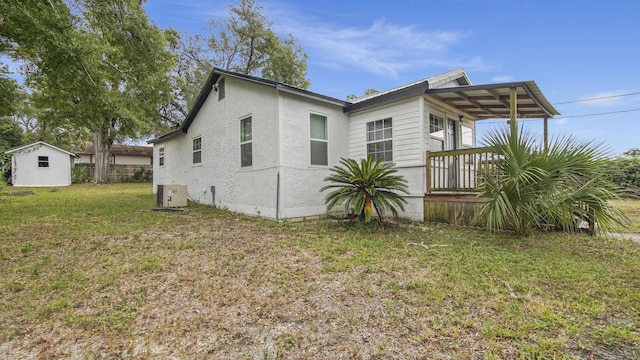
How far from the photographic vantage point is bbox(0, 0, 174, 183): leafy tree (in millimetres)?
6875

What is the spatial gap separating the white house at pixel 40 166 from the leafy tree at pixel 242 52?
31.1ft

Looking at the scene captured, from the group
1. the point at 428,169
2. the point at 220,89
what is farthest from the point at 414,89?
the point at 220,89

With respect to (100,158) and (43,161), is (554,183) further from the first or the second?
(43,161)

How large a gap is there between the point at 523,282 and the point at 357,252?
2.12m

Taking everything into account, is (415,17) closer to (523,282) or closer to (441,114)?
(441,114)

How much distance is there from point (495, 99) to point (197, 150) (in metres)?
10.2

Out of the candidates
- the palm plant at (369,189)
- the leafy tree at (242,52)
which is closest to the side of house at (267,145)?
the palm plant at (369,189)

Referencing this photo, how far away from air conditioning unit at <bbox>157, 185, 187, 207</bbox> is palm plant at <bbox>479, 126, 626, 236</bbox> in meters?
9.10

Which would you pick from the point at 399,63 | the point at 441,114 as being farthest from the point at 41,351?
the point at 399,63

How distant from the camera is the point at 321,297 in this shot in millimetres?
3000

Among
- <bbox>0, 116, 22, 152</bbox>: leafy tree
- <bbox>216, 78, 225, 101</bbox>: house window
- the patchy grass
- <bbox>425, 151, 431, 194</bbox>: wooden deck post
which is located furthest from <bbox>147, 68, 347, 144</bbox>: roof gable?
<bbox>0, 116, 22, 152</bbox>: leafy tree

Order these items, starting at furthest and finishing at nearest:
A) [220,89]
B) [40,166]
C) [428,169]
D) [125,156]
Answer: [125,156] < [40,166] < [220,89] < [428,169]

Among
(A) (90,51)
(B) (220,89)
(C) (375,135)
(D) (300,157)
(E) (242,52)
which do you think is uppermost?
(E) (242,52)

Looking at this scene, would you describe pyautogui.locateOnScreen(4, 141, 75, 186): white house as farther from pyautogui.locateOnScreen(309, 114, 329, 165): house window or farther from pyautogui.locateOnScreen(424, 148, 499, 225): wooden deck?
pyautogui.locateOnScreen(424, 148, 499, 225): wooden deck
